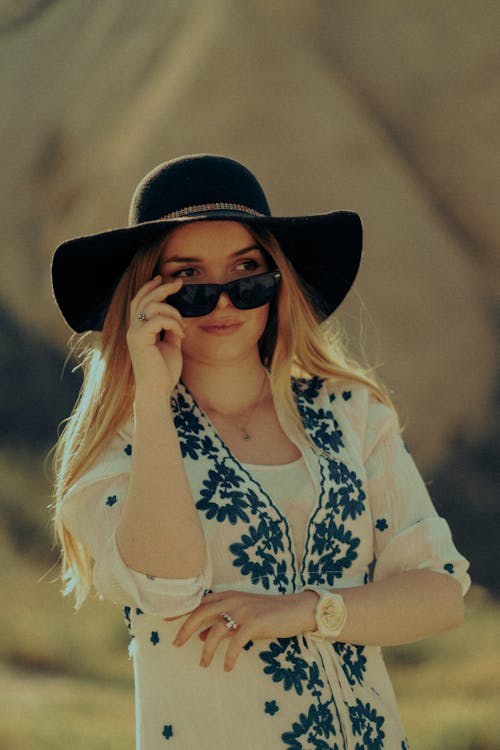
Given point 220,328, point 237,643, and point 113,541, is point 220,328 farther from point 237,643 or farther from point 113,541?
point 237,643

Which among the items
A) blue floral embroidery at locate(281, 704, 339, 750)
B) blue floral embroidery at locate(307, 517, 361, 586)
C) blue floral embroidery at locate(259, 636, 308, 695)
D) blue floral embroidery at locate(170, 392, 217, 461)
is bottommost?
blue floral embroidery at locate(281, 704, 339, 750)

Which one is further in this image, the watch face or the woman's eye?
the woman's eye

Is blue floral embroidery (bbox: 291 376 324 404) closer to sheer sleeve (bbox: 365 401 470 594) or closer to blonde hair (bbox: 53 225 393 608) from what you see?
blonde hair (bbox: 53 225 393 608)

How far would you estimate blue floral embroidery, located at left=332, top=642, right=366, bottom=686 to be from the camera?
7.63ft

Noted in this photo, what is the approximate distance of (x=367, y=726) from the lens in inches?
90.7

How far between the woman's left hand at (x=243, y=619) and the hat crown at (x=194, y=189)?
2.62 feet

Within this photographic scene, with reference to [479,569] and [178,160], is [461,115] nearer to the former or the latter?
[479,569]

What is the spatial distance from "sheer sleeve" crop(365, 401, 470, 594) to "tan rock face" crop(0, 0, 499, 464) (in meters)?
2.88

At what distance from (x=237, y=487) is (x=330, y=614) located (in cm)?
32

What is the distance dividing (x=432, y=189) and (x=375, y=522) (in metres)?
3.45

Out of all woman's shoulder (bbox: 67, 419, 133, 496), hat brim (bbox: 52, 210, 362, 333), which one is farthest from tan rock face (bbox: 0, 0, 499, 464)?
woman's shoulder (bbox: 67, 419, 133, 496)

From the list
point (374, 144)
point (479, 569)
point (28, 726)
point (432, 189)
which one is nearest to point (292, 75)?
point (374, 144)

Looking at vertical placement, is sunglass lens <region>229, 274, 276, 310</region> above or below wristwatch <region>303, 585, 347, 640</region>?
above

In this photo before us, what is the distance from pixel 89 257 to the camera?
250 centimetres
